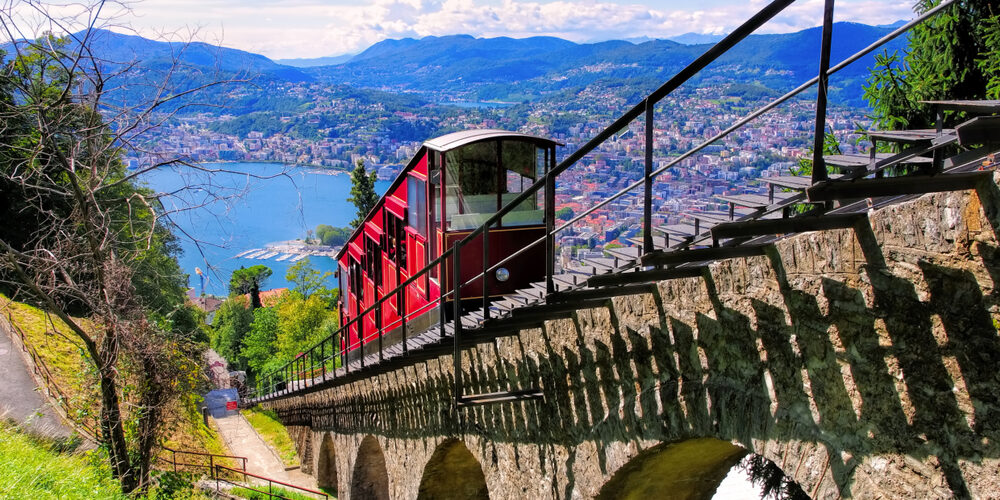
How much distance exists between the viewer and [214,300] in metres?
71.6

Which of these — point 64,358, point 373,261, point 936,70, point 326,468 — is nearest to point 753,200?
point 936,70

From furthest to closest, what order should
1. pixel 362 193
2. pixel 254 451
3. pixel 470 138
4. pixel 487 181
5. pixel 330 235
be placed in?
pixel 330 235 → pixel 362 193 → pixel 254 451 → pixel 487 181 → pixel 470 138

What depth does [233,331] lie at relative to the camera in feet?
160

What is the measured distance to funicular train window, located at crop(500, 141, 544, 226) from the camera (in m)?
9.40

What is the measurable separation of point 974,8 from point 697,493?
7919mm

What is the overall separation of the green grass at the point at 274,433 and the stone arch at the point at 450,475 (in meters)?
10.1

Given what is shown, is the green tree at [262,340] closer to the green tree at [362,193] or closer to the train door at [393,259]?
the green tree at [362,193]

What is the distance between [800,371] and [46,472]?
22.2 ft

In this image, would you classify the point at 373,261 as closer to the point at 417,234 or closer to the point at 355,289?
the point at 355,289

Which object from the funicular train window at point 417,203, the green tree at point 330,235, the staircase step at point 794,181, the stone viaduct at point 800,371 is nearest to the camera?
the stone viaduct at point 800,371

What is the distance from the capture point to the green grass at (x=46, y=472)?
5.73 m

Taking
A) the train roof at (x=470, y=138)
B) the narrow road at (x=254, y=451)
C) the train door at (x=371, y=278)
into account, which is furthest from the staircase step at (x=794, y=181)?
the narrow road at (x=254, y=451)

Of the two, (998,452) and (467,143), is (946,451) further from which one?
(467,143)

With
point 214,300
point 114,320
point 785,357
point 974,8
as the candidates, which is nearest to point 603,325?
point 785,357
